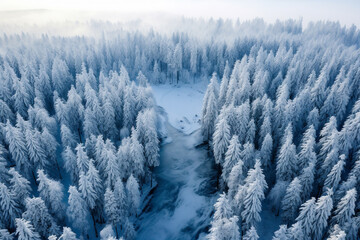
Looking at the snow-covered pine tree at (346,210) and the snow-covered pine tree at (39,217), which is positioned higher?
the snow-covered pine tree at (346,210)

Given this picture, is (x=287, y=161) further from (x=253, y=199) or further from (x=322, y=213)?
(x=253, y=199)

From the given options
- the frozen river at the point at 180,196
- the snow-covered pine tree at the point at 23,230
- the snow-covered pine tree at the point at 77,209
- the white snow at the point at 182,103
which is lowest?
the frozen river at the point at 180,196

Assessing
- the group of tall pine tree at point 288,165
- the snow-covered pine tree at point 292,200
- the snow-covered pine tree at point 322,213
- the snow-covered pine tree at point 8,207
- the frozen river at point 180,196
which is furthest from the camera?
the frozen river at point 180,196

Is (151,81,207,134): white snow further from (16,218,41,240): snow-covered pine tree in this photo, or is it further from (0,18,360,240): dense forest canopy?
(16,218,41,240): snow-covered pine tree

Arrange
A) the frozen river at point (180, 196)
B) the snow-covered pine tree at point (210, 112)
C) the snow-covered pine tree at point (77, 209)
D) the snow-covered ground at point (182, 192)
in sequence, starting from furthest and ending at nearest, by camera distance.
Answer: the snow-covered pine tree at point (210, 112) → the frozen river at point (180, 196) → the snow-covered ground at point (182, 192) → the snow-covered pine tree at point (77, 209)

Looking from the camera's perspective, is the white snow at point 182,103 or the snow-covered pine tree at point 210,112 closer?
the snow-covered pine tree at point 210,112

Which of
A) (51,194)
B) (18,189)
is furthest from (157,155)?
(18,189)

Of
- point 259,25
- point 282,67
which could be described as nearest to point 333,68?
point 282,67

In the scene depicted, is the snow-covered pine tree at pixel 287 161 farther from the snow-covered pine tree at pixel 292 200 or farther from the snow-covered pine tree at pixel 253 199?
the snow-covered pine tree at pixel 253 199

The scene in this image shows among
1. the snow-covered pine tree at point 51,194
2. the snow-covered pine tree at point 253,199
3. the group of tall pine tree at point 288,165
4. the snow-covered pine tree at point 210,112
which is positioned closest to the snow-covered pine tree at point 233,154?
the group of tall pine tree at point 288,165
